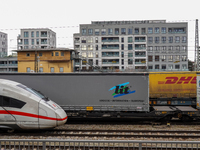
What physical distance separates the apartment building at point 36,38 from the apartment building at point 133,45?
13.6 metres

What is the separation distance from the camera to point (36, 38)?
2921 inches

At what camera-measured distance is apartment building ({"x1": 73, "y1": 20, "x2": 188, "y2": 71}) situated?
62500 millimetres

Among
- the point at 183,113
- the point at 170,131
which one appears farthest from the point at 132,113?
the point at 183,113

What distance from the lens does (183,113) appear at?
13961 millimetres

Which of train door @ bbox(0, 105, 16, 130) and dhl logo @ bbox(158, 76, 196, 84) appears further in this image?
dhl logo @ bbox(158, 76, 196, 84)

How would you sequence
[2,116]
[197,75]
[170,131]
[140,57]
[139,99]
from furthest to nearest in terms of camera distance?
[140,57] → [197,75] → [139,99] → [170,131] → [2,116]

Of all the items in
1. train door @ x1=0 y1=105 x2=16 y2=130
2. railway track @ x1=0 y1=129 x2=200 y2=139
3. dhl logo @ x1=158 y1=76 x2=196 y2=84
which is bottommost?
railway track @ x1=0 y1=129 x2=200 y2=139

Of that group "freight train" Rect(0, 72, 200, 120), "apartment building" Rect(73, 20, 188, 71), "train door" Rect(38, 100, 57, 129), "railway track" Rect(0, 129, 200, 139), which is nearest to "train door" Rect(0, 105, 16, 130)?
"railway track" Rect(0, 129, 200, 139)

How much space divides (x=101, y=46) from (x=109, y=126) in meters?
51.0

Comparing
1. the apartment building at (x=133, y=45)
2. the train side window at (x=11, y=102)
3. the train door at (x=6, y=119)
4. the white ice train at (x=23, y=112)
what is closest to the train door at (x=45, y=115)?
the white ice train at (x=23, y=112)

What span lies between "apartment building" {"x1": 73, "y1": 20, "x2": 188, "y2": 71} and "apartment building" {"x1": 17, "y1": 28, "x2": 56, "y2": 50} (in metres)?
13.6

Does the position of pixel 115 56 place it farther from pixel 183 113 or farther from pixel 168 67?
pixel 183 113

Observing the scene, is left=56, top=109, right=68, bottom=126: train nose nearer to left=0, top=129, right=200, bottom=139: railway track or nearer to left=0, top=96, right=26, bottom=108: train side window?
left=0, top=129, right=200, bottom=139: railway track

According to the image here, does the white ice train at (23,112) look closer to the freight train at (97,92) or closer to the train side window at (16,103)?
the train side window at (16,103)
